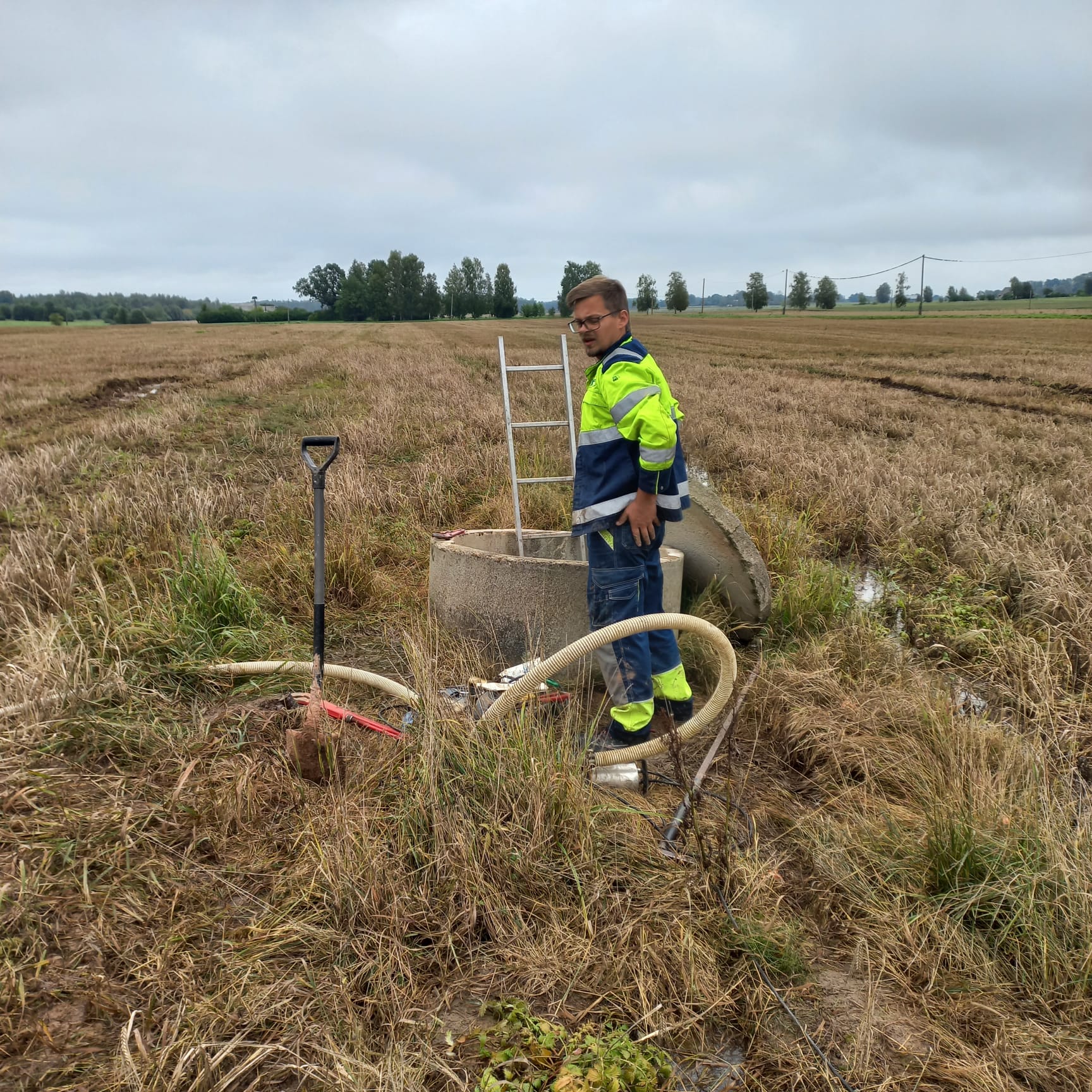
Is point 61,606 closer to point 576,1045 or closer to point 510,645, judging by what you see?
point 510,645

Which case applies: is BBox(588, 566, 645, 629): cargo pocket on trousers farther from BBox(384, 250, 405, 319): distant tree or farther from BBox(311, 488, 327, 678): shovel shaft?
BBox(384, 250, 405, 319): distant tree

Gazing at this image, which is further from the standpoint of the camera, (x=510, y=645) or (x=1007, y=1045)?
(x=510, y=645)

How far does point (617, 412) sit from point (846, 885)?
1935 millimetres

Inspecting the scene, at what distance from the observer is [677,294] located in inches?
4446

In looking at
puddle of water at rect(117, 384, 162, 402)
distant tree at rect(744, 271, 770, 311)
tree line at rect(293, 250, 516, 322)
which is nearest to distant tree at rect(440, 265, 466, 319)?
tree line at rect(293, 250, 516, 322)

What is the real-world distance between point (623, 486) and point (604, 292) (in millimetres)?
838

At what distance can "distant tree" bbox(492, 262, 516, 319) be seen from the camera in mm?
109688

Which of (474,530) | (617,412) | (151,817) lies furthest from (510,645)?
(151,817)

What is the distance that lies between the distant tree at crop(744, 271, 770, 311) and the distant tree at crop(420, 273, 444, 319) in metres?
47.4

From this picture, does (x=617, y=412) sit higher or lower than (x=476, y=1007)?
higher

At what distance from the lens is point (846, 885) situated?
2.47m

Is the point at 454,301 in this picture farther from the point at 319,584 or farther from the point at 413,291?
the point at 319,584

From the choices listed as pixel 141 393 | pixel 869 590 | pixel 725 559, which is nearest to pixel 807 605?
pixel 725 559

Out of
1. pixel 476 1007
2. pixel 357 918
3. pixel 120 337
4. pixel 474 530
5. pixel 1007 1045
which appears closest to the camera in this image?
pixel 1007 1045
